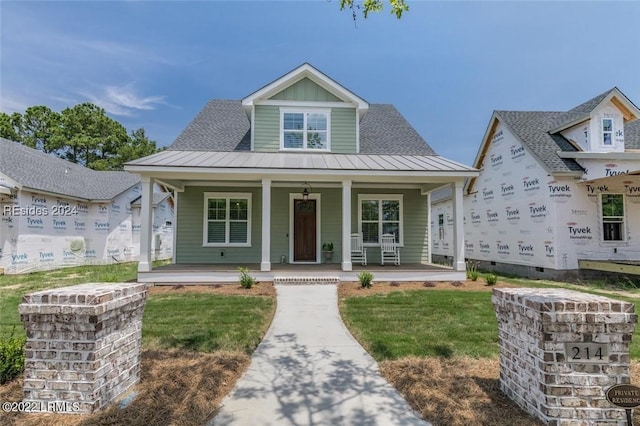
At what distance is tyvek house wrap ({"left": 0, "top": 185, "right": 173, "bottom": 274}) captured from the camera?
1202cm

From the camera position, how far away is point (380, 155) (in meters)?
11.3

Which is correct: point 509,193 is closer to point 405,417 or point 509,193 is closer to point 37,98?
point 405,417

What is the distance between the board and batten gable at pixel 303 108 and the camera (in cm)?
1132

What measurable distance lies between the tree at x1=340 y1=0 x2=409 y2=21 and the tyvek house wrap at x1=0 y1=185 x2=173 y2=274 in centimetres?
1435

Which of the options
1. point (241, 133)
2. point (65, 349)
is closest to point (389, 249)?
point (241, 133)

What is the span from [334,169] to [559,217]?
826cm

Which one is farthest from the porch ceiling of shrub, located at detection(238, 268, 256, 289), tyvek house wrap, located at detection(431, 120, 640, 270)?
tyvek house wrap, located at detection(431, 120, 640, 270)

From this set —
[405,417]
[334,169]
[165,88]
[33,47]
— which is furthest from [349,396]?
[165,88]

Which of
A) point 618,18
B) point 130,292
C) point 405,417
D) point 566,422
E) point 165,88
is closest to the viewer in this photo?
point 566,422

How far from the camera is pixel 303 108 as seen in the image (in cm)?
1142

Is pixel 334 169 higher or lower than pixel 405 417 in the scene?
higher

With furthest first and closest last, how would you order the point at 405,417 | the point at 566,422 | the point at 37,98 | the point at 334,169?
1. the point at 37,98
2. the point at 334,169
3. the point at 405,417
4. the point at 566,422

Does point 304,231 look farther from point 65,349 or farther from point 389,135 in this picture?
point 65,349

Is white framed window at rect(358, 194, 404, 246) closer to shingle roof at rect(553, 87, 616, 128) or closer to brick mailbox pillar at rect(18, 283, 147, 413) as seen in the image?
shingle roof at rect(553, 87, 616, 128)
